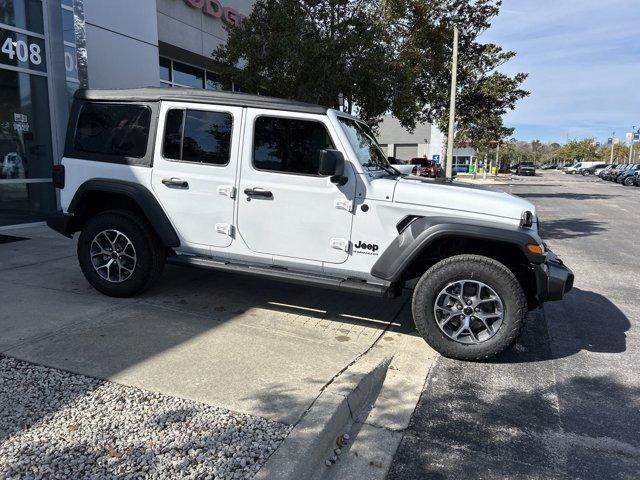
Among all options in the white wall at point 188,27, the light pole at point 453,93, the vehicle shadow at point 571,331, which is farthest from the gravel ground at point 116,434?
the light pole at point 453,93

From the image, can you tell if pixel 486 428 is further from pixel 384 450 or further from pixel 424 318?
pixel 424 318

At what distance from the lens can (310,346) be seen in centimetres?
419

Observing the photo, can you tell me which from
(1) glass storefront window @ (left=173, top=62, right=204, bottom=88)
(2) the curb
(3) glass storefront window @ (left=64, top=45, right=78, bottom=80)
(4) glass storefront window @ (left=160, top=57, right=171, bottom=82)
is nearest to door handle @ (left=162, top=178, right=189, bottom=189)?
(2) the curb

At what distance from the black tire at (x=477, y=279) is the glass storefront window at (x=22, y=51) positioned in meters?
9.14

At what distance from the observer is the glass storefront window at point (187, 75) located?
15453 millimetres

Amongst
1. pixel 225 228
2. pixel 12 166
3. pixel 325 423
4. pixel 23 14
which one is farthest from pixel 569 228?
pixel 23 14

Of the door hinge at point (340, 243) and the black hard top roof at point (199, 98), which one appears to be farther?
the black hard top roof at point (199, 98)

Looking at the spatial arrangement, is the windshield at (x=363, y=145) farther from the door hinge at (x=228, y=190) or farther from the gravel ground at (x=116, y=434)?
the gravel ground at (x=116, y=434)

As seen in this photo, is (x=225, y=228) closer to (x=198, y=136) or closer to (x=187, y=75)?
(x=198, y=136)

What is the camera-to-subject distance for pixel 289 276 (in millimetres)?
4430

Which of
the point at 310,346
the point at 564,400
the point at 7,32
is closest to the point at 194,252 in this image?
the point at 310,346

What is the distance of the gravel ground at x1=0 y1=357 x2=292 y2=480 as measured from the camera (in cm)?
250

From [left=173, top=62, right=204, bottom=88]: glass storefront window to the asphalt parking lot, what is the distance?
43.9 ft

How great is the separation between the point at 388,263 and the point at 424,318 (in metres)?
0.54
